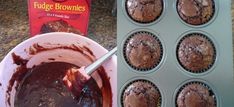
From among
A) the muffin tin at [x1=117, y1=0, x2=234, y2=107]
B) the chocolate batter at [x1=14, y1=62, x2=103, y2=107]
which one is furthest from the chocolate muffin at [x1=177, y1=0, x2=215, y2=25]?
the chocolate batter at [x1=14, y1=62, x2=103, y2=107]

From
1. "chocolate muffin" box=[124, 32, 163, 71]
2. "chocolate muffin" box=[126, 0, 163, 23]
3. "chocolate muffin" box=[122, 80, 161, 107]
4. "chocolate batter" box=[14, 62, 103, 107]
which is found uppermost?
"chocolate muffin" box=[126, 0, 163, 23]

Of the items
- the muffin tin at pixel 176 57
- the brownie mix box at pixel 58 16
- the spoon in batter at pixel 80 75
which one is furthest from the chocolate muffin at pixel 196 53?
the brownie mix box at pixel 58 16

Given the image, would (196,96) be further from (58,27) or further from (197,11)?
(58,27)

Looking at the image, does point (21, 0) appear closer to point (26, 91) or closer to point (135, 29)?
point (26, 91)

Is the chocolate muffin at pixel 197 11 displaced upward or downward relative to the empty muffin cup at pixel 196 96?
upward

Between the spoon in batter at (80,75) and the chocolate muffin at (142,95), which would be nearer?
the chocolate muffin at (142,95)

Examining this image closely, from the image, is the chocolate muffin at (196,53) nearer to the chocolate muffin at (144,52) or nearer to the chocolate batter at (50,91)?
the chocolate muffin at (144,52)

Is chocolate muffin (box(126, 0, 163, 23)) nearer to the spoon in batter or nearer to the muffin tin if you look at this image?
the muffin tin
